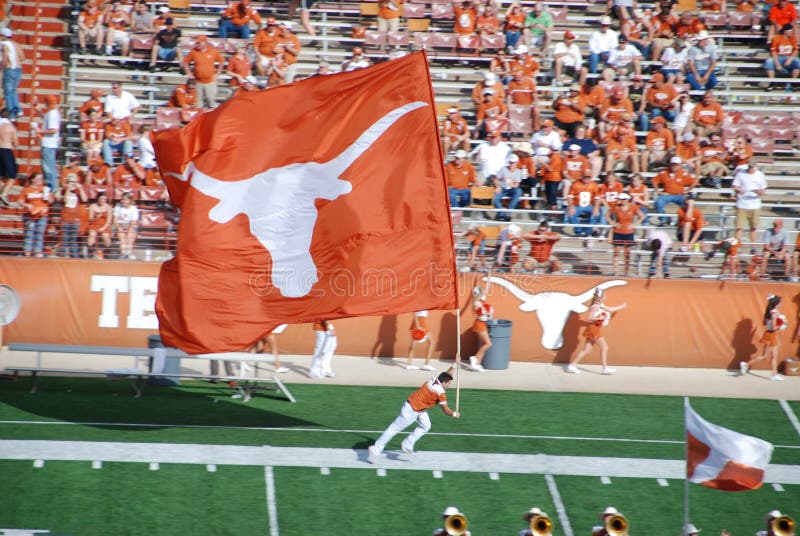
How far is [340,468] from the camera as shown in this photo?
14.9 meters

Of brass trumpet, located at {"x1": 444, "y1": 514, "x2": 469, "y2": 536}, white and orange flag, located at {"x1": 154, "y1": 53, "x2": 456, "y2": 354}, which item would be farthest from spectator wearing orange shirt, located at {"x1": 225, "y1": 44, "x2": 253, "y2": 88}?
brass trumpet, located at {"x1": 444, "y1": 514, "x2": 469, "y2": 536}

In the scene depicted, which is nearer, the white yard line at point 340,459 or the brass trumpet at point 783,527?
the brass trumpet at point 783,527

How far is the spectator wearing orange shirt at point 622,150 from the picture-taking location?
941 inches

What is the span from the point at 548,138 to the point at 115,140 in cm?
904

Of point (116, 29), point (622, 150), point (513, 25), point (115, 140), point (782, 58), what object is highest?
point (513, 25)

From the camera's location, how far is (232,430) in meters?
16.2

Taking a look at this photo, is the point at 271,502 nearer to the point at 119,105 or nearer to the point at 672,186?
the point at 672,186

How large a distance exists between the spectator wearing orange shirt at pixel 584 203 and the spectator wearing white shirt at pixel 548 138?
151cm

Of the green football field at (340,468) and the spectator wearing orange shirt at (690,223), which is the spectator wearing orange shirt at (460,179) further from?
the green football field at (340,468)

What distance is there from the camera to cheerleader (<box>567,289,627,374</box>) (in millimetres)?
20172

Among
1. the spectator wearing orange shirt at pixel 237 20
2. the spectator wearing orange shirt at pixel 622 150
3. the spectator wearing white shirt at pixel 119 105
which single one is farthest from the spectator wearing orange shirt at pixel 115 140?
the spectator wearing orange shirt at pixel 622 150

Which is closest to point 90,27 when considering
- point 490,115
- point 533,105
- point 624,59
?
point 490,115

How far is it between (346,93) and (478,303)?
713cm

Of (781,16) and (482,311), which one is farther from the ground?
(781,16)
